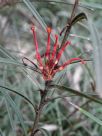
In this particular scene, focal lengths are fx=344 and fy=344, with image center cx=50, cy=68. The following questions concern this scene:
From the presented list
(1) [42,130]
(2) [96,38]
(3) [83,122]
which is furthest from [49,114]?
(2) [96,38]

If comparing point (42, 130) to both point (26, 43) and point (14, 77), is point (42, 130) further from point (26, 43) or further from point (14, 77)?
point (26, 43)

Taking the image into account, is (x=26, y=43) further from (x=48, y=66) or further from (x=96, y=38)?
(x=96, y=38)

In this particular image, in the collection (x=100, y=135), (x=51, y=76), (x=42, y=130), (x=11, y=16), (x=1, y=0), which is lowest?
(x=100, y=135)

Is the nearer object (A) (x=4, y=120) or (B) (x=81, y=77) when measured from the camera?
(A) (x=4, y=120)

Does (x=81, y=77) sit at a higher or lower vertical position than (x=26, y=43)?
lower

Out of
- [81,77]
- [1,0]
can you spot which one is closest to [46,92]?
[1,0]

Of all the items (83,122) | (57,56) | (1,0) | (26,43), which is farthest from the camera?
(26,43)

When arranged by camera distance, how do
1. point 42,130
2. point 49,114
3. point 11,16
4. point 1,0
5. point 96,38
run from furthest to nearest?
point 11,16 → point 49,114 → point 1,0 → point 42,130 → point 96,38
